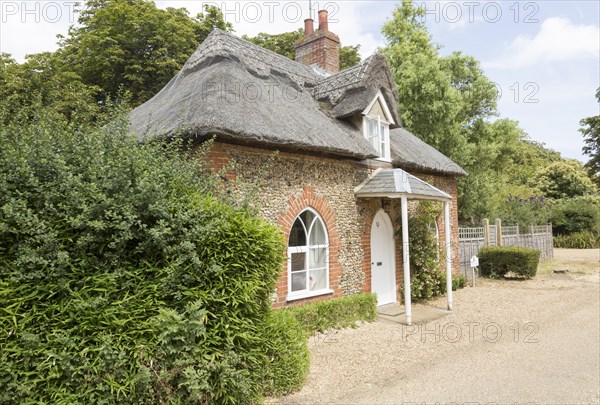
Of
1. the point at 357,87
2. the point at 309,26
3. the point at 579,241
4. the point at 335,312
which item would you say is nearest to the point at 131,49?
the point at 309,26

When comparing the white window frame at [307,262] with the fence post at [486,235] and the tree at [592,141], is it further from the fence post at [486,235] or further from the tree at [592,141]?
the tree at [592,141]

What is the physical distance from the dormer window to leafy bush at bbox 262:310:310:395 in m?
6.39

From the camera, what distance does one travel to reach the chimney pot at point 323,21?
14852 millimetres

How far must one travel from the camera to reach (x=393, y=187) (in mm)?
9406

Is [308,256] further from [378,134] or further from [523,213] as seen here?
[523,213]

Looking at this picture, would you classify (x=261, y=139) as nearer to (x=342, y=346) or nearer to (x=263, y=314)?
(x=263, y=314)

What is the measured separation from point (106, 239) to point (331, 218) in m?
5.43

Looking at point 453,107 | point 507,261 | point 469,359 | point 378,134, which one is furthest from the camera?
point 453,107

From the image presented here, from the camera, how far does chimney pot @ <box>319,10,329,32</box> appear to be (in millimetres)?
14852

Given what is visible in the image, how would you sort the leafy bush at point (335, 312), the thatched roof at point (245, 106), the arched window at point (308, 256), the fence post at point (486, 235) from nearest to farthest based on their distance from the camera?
the thatched roof at point (245, 106) → the leafy bush at point (335, 312) → the arched window at point (308, 256) → the fence post at point (486, 235)

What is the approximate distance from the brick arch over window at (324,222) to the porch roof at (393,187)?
118cm

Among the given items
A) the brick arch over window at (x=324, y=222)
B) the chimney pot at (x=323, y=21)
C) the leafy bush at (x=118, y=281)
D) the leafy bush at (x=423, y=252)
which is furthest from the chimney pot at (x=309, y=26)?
the leafy bush at (x=118, y=281)

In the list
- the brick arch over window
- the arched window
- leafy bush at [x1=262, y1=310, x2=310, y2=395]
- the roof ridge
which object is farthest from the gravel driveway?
the roof ridge

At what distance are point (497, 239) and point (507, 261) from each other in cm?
285
